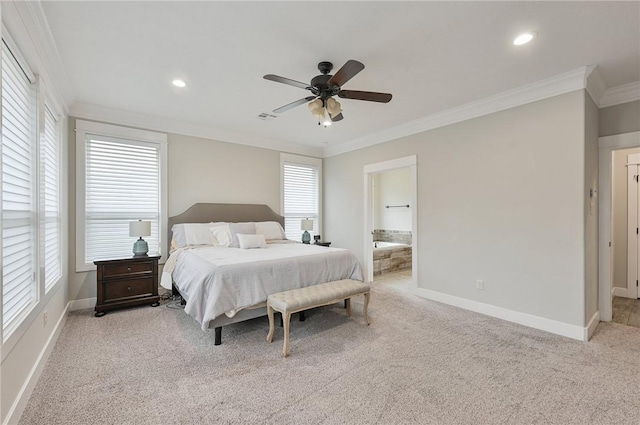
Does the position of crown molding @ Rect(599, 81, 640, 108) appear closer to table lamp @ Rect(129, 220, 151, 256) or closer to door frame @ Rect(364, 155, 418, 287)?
door frame @ Rect(364, 155, 418, 287)

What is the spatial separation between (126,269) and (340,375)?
3050mm

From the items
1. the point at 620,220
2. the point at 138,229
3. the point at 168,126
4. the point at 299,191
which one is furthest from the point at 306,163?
the point at 620,220

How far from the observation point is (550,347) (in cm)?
270

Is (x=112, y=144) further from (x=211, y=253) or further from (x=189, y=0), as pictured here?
(x=189, y=0)

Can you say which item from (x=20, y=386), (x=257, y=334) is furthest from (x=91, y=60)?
(x=257, y=334)

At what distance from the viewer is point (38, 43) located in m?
2.20

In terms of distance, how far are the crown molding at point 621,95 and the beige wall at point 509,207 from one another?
72 cm

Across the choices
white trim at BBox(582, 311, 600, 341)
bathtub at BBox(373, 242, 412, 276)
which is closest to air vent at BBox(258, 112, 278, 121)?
bathtub at BBox(373, 242, 412, 276)

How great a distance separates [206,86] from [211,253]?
6.26 feet

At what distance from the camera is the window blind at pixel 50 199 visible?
8.68 feet

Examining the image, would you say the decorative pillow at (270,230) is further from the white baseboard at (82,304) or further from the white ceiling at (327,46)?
the white baseboard at (82,304)

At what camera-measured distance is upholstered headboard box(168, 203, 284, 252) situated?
453 cm

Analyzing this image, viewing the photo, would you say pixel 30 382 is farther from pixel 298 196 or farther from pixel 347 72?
pixel 298 196

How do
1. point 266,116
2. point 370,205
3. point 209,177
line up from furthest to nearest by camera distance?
point 370,205, point 209,177, point 266,116
